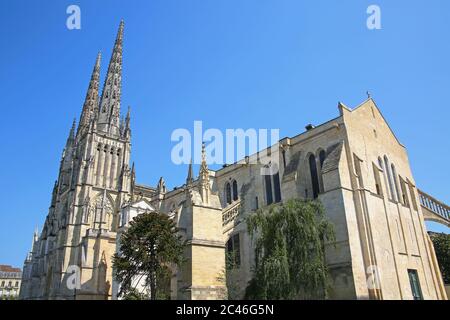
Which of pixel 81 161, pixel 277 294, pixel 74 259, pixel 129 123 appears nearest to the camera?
pixel 277 294

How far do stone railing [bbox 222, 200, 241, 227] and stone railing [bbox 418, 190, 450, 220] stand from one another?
50.3ft

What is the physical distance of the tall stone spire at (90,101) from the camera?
191 ft

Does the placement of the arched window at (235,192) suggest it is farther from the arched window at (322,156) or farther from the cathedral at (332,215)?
the arched window at (322,156)

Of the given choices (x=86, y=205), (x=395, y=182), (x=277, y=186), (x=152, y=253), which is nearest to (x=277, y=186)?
(x=277, y=186)

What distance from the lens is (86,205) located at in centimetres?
4338

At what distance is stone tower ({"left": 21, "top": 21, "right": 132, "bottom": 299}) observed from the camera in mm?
34156

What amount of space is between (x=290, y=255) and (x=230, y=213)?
7.49m

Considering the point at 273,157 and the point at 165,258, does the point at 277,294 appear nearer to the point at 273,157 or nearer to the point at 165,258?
the point at 165,258

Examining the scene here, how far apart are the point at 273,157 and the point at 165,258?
11.6m

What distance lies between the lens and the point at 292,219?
49.9ft

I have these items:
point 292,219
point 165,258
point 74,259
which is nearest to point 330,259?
point 292,219

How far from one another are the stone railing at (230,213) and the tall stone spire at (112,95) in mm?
36637

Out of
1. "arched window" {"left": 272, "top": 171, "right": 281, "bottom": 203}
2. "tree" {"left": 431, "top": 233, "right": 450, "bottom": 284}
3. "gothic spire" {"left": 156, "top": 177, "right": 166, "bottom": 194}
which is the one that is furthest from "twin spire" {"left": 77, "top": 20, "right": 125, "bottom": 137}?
"tree" {"left": 431, "top": 233, "right": 450, "bottom": 284}

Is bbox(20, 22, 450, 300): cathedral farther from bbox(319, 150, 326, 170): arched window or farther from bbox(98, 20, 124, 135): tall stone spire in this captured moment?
bbox(98, 20, 124, 135): tall stone spire
